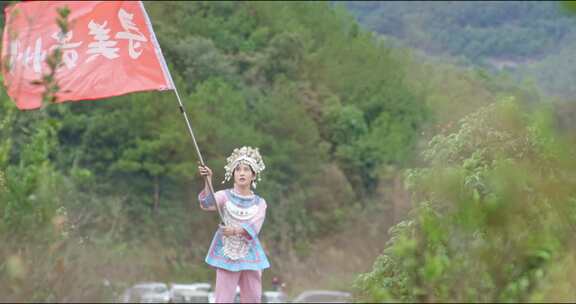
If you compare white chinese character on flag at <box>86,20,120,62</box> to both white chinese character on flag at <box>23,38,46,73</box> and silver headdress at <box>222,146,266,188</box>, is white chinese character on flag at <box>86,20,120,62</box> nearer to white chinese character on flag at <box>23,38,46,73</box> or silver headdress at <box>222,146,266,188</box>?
white chinese character on flag at <box>23,38,46,73</box>

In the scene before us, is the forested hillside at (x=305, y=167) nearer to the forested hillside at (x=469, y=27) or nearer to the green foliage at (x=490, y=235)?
the green foliage at (x=490, y=235)

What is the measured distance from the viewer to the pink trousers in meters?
13.0

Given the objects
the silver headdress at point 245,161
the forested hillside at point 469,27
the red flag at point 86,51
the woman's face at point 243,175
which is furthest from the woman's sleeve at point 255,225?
the forested hillside at point 469,27

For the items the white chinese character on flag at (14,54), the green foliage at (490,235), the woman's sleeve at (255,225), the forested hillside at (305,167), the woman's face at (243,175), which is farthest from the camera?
the woman's face at (243,175)

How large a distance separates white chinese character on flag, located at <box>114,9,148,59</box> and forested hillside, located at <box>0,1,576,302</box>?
1.38 metres

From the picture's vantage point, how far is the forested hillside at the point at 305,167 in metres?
10.4

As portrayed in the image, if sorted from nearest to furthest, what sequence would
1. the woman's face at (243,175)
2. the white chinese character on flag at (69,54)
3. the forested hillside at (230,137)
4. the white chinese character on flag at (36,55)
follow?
the white chinese character on flag at (36,55) < the white chinese character on flag at (69,54) < the woman's face at (243,175) < the forested hillside at (230,137)

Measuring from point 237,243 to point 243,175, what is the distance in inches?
28.2

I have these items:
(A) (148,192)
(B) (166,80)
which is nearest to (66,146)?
(A) (148,192)

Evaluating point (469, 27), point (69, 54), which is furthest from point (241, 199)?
point (469, 27)

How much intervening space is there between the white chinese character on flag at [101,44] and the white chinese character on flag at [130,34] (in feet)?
0.46

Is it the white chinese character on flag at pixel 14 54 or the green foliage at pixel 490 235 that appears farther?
the white chinese character on flag at pixel 14 54

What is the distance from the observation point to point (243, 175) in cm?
1336

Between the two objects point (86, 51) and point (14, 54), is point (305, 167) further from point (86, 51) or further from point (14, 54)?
point (14, 54)
